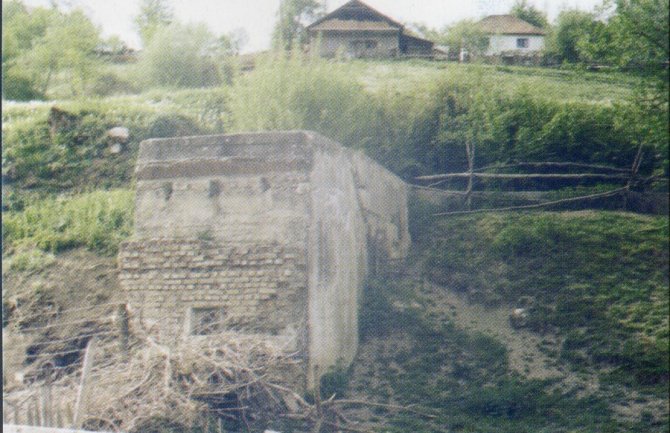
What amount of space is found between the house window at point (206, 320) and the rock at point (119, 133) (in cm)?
124

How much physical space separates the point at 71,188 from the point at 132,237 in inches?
23.8

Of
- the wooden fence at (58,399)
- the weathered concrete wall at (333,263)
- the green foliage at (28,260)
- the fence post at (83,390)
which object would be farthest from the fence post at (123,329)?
the weathered concrete wall at (333,263)

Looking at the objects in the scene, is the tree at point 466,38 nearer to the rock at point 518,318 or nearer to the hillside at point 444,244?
the hillside at point 444,244

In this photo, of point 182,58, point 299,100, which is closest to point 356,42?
point 299,100

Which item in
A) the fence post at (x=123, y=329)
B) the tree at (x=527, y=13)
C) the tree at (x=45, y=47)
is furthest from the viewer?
the tree at (x=45, y=47)

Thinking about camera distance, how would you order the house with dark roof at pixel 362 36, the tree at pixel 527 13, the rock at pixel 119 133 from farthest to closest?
the rock at pixel 119 133 < the house with dark roof at pixel 362 36 < the tree at pixel 527 13

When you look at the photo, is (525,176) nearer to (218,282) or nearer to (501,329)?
(501,329)

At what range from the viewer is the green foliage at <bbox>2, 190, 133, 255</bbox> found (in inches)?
181

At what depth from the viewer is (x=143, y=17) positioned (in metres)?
4.45

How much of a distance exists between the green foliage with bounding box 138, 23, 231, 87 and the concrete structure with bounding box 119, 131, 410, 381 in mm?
430

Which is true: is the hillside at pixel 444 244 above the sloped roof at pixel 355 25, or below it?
below

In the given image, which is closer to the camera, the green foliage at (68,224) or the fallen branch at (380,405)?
the fallen branch at (380,405)

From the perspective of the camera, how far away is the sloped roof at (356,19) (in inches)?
155

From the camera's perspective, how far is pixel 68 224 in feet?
15.4
